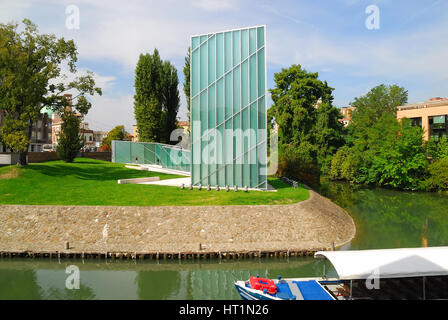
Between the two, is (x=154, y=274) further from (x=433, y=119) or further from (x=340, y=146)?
(x=433, y=119)

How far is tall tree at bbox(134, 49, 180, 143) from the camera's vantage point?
5847cm

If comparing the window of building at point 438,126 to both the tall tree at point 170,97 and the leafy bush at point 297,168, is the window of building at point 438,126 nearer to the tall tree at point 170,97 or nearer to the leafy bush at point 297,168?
the leafy bush at point 297,168

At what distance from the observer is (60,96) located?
3844 cm

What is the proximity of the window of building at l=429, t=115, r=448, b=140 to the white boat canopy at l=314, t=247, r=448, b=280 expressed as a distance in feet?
181

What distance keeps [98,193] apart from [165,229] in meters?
9.12

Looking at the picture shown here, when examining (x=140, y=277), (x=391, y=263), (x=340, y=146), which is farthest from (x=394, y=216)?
(x=340, y=146)

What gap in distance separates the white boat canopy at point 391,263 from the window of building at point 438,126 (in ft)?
181

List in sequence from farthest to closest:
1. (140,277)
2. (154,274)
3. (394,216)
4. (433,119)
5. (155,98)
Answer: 1. (433,119)
2. (155,98)
3. (394,216)
4. (154,274)
5. (140,277)

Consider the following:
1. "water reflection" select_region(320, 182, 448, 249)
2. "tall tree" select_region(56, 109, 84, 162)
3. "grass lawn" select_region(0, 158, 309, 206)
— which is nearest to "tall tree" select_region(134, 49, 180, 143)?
"tall tree" select_region(56, 109, 84, 162)

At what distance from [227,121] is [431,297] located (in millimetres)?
21601

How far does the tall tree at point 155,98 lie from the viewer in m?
58.5

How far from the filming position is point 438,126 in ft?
202

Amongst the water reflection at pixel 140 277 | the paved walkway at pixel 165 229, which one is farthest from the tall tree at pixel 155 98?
the water reflection at pixel 140 277
